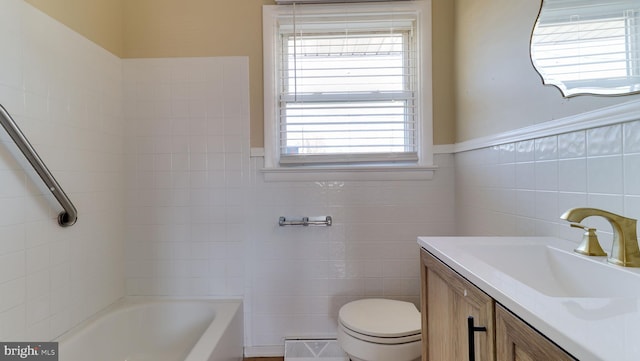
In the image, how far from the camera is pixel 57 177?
4.37 feet

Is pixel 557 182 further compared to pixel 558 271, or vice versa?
pixel 557 182

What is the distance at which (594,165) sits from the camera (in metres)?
0.85

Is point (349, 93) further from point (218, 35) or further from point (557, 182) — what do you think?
point (557, 182)

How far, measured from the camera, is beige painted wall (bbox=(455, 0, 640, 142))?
1028 millimetres

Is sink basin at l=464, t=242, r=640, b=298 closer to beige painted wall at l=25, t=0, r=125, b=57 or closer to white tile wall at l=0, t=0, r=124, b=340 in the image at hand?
white tile wall at l=0, t=0, r=124, b=340

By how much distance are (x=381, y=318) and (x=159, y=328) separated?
129 centimetres

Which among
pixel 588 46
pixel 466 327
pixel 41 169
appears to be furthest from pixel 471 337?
pixel 41 169

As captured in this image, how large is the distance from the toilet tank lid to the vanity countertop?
1.62 feet

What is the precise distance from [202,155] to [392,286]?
4.65ft

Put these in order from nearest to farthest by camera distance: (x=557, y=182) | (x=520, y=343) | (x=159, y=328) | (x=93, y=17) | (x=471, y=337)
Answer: (x=520, y=343) < (x=471, y=337) < (x=557, y=182) < (x=93, y=17) < (x=159, y=328)

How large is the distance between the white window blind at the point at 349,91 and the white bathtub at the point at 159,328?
0.99 m

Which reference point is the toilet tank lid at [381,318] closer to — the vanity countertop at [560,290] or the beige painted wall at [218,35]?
the vanity countertop at [560,290]

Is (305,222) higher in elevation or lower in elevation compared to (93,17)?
lower

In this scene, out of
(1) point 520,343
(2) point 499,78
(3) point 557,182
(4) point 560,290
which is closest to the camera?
(1) point 520,343
